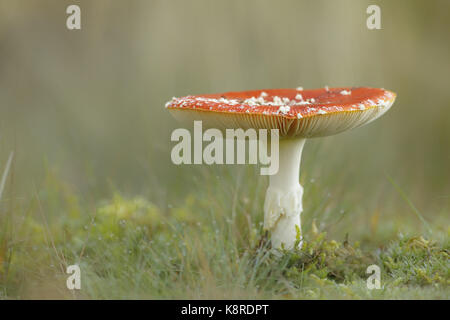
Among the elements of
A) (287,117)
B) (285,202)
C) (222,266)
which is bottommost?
(222,266)

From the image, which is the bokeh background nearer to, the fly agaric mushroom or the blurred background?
the blurred background

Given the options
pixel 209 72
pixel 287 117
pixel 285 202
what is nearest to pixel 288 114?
pixel 287 117

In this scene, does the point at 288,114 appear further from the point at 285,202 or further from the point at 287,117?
the point at 285,202

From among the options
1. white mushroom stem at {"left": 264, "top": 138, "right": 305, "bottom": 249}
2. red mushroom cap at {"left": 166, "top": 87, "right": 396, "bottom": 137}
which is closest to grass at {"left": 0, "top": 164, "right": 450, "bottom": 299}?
white mushroom stem at {"left": 264, "top": 138, "right": 305, "bottom": 249}

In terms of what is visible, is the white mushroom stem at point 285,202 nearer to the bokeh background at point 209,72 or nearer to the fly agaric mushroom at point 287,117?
the fly agaric mushroom at point 287,117

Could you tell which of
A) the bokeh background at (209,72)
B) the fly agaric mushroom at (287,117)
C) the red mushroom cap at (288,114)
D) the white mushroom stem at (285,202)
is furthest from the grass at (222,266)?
the bokeh background at (209,72)

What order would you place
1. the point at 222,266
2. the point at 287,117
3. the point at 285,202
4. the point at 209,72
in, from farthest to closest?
the point at 209,72 → the point at 285,202 → the point at 222,266 → the point at 287,117
